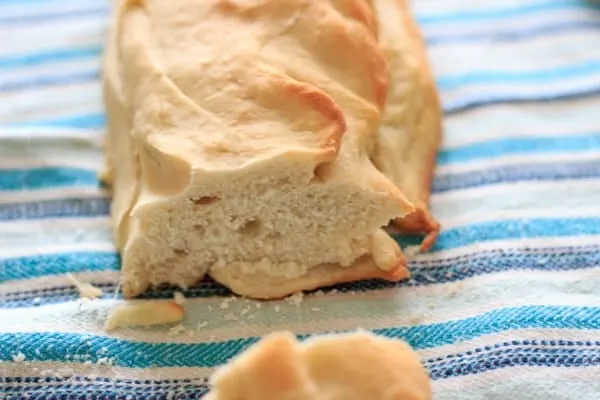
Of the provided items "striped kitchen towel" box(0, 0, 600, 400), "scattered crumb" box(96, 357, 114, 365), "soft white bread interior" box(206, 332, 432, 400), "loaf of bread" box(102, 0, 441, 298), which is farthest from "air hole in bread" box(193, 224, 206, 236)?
"soft white bread interior" box(206, 332, 432, 400)

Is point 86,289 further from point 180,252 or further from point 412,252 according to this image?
point 412,252

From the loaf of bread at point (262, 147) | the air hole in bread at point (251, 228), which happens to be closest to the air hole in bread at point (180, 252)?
the loaf of bread at point (262, 147)

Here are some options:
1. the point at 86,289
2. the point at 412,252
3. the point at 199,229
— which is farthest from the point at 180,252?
the point at 412,252

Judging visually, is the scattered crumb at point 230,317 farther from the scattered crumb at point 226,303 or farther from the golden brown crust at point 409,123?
the golden brown crust at point 409,123

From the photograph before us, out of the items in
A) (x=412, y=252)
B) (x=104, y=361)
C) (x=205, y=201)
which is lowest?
(x=104, y=361)

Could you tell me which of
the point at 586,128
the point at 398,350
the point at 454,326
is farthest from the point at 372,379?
the point at 586,128

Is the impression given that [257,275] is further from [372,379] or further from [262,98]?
[372,379]
